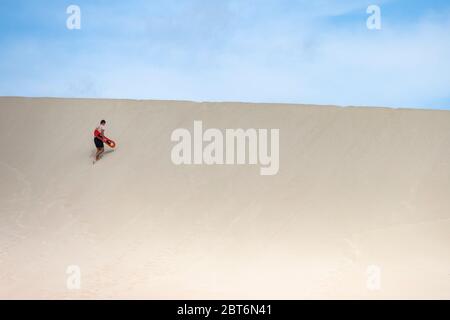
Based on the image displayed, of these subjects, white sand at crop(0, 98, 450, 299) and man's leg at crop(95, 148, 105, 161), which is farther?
man's leg at crop(95, 148, 105, 161)


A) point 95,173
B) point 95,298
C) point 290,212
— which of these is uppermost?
point 95,173

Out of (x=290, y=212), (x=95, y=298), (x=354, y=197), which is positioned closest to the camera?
(x=95, y=298)

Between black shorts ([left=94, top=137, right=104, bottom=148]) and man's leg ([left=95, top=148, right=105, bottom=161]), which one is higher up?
black shorts ([left=94, top=137, right=104, bottom=148])

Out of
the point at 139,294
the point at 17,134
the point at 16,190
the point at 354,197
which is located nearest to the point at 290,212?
the point at 354,197

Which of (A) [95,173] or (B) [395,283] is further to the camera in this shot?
(A) [95,173]

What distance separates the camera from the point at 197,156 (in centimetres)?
1495

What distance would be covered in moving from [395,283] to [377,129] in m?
7.32

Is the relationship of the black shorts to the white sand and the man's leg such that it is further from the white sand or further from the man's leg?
the white sand

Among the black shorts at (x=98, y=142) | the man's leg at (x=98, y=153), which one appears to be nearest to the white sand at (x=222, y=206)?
the man's leg at (x=98, y=153)

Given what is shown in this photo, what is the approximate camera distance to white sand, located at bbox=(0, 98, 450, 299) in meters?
10.5

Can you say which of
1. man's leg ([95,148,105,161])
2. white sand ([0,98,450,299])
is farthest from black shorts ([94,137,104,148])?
white sand ([0,98,450,299])

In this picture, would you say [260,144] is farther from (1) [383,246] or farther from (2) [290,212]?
(1) [383,246]

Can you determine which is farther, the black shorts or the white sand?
the black shorts

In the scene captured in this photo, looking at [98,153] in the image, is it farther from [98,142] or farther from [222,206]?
[222,206]
